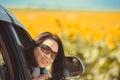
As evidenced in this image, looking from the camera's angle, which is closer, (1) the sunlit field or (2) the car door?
(2) the car door

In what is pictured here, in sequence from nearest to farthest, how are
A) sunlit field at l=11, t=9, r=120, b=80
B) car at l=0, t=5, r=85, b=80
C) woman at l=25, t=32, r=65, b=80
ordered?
car at l=0, t=5, r=85, b=80 → woman at l=25, t=32, r=65, b=80 → sunlit field at l=11, t=9, r=120, b=80

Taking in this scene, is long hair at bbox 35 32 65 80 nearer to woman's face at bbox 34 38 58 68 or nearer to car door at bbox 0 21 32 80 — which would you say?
woman's face at bbox 34 38 58 68

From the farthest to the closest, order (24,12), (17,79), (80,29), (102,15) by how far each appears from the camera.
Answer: (102,15) < (24,12) < (80,29) < (17,79)

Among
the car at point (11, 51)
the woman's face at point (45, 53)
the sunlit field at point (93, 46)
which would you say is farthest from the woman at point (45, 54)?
the sunlit field at point (93, 46)

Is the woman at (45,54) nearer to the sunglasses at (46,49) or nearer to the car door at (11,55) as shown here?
the sunglasses at (46,49)

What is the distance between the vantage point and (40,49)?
3666 mm

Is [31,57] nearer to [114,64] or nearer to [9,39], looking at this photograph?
[9,39]

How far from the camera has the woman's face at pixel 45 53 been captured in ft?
11.9

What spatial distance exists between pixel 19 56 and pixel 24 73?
0.12 meters

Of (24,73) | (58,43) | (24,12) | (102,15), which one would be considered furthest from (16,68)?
(102,15)

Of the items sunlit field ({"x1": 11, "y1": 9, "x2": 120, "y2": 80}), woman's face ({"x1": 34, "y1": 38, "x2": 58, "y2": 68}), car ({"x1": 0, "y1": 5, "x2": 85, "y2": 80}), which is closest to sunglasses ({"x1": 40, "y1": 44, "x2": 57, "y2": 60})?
woman's face ({"x1": 34, "y1": 38, "x2": 58, "y2": 68})

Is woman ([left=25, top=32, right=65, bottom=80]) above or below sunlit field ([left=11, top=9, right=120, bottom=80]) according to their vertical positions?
above

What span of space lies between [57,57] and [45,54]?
34 cm

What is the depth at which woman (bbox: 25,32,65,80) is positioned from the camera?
3.57m
